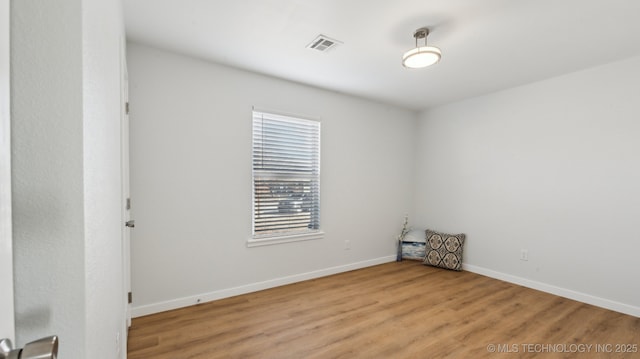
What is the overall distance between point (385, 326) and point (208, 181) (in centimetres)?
224

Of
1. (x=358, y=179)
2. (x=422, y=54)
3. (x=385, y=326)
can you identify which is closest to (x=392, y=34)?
(x=422, y=54)

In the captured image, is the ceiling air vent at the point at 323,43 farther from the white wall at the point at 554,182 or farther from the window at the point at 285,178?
the white wall at the point at 554,182

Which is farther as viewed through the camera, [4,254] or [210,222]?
[210,222]

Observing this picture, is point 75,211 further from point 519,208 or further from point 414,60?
point 519,208

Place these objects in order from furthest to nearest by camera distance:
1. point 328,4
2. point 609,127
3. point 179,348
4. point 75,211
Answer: point 609,127
point 179,348
point 328,4
point 75,211

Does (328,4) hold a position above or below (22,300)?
above

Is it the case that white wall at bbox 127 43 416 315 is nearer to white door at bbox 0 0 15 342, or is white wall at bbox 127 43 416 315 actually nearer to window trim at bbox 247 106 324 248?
window trim at bbox 247 106 324 248

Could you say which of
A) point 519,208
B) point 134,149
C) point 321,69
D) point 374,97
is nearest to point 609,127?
point 519,208

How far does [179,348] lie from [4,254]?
2118 millimetres

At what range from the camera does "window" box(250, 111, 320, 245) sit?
10.4ft

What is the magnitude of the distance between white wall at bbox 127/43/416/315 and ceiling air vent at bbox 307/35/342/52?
89 centimetres

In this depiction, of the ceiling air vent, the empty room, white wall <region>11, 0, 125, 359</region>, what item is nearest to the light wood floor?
the empty room

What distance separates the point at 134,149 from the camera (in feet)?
8.16

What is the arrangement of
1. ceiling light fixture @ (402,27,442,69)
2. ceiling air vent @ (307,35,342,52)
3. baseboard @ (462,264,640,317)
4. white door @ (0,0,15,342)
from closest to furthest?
white door @ (0,0,15,342)
ceiling light fixture @ (402,27,442,69)
ceiling air vent @ (307,35,342,52)
baseboard @ (462,264,640,317)
